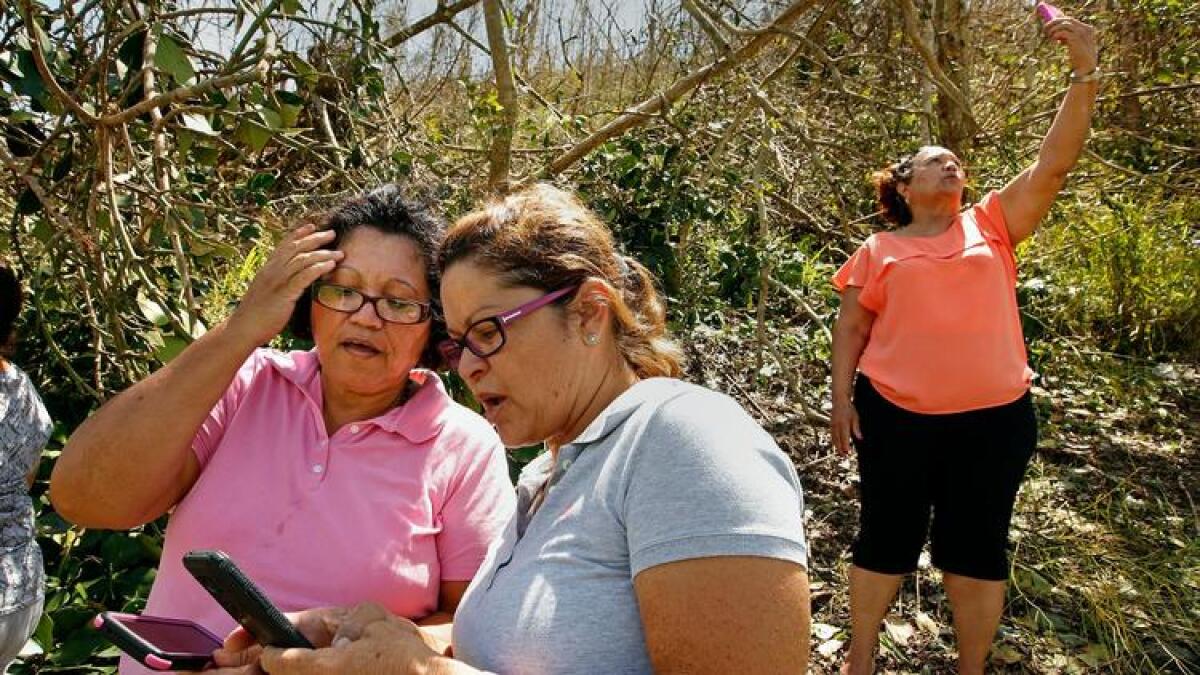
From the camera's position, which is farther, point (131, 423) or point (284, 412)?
point (284, 412)

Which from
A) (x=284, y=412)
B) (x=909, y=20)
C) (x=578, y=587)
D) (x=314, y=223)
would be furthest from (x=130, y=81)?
(x=909, y=20)

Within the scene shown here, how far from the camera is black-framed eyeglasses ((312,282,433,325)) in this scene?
62.1 inches

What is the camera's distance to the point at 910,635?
10.6 ft

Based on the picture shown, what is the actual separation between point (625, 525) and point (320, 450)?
2.33 feet

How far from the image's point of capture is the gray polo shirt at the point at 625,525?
3.15 feet

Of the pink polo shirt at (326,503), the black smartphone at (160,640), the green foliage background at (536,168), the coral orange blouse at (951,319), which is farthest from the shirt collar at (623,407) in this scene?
the coral orange blouse at (951,319)

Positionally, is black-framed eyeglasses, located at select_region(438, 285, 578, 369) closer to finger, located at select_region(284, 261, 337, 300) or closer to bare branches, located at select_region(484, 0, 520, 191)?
finger, located at select_region(284, 261, 337, 300)

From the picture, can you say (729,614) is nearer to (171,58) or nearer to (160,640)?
(160,640)

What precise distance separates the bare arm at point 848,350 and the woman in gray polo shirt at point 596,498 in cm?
168

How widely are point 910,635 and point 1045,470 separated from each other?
1.42 metres

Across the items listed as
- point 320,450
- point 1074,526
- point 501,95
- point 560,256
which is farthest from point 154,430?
point 1074,526

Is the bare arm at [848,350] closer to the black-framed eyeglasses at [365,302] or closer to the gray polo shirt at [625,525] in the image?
the black-framed eyeglasses at [365,302]

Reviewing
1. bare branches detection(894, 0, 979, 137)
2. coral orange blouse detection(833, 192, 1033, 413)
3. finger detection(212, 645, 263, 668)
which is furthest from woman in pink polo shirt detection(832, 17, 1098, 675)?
finger detection(212, 645, 263, 668)

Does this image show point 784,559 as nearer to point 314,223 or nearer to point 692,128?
point 314,223
